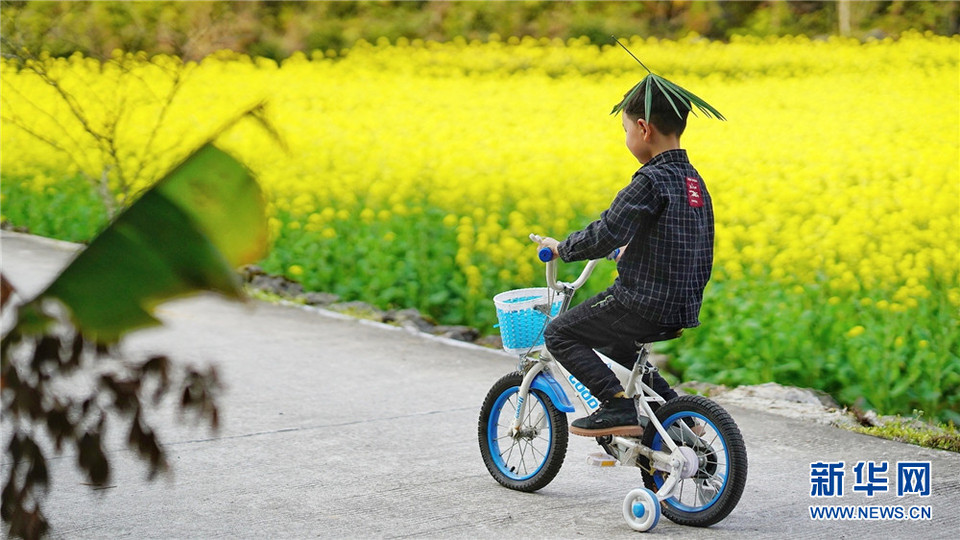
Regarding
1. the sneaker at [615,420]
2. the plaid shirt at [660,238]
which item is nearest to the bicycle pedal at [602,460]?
the sneaker at [615,420]

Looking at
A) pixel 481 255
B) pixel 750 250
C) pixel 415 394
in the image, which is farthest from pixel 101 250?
pixel 481 255

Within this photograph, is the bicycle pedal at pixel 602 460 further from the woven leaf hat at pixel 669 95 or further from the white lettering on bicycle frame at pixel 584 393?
the woven leaf hat at pixel 669 95

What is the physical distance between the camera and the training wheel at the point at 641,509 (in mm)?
3980

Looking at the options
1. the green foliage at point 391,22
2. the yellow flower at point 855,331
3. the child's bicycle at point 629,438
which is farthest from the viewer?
the green foliage at point 391,22

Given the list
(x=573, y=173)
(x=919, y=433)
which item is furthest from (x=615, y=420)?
(x=573, y=173)

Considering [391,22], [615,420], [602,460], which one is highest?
[391,22]


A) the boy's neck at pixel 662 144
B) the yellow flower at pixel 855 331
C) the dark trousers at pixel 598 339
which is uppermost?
the boy's neck at pixel 662 144

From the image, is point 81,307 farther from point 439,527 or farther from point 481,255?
point 481,255

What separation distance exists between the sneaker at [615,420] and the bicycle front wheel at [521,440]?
11.3 inches

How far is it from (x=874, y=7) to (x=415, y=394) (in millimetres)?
6097

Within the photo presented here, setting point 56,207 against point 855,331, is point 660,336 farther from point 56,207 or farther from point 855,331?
point 56,207

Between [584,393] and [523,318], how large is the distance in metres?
0.33

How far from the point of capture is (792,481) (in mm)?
4637

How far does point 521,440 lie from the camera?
179 inches
